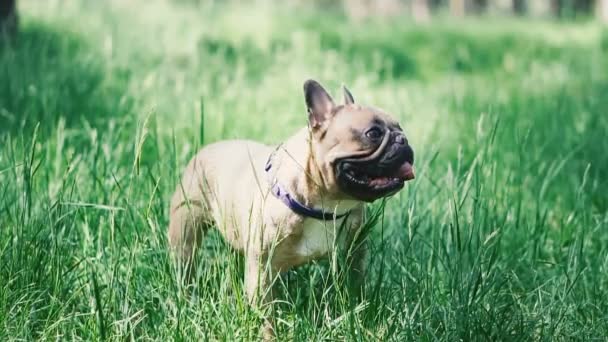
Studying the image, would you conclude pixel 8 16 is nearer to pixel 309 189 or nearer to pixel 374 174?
pixel 309 189

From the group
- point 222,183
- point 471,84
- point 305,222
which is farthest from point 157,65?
point 305,222

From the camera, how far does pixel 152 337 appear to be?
258cm

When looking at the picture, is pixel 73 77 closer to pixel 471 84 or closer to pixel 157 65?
pixel 157 65

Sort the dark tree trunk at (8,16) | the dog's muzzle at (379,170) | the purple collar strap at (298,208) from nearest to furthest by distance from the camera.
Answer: the dog's muzzle at (379,170), the purple collar strap at (298,208), the dark tree trunk at (8,16)

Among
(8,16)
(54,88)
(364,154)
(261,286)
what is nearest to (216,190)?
(261,286)

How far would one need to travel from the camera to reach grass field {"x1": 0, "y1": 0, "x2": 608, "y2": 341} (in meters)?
2.63

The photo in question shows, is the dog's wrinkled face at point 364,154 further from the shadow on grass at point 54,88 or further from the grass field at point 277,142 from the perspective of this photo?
the shadow on grass at point 54,88

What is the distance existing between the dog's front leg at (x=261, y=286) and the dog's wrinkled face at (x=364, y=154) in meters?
0.31

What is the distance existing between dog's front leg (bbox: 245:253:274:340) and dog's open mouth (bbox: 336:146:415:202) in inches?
13.2

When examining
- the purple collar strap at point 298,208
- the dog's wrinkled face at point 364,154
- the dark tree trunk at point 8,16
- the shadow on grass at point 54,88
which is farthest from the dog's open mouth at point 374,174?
the dark tree trunk at point 8,16

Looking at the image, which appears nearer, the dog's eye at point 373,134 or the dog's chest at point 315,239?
the dog's eye at point 373,134

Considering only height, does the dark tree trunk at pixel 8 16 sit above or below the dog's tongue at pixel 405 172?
above

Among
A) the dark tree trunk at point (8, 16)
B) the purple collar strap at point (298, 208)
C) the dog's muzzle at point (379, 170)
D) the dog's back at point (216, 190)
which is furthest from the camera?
the dark tree trunk at point (8, 16)

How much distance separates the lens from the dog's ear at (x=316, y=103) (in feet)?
8.17
